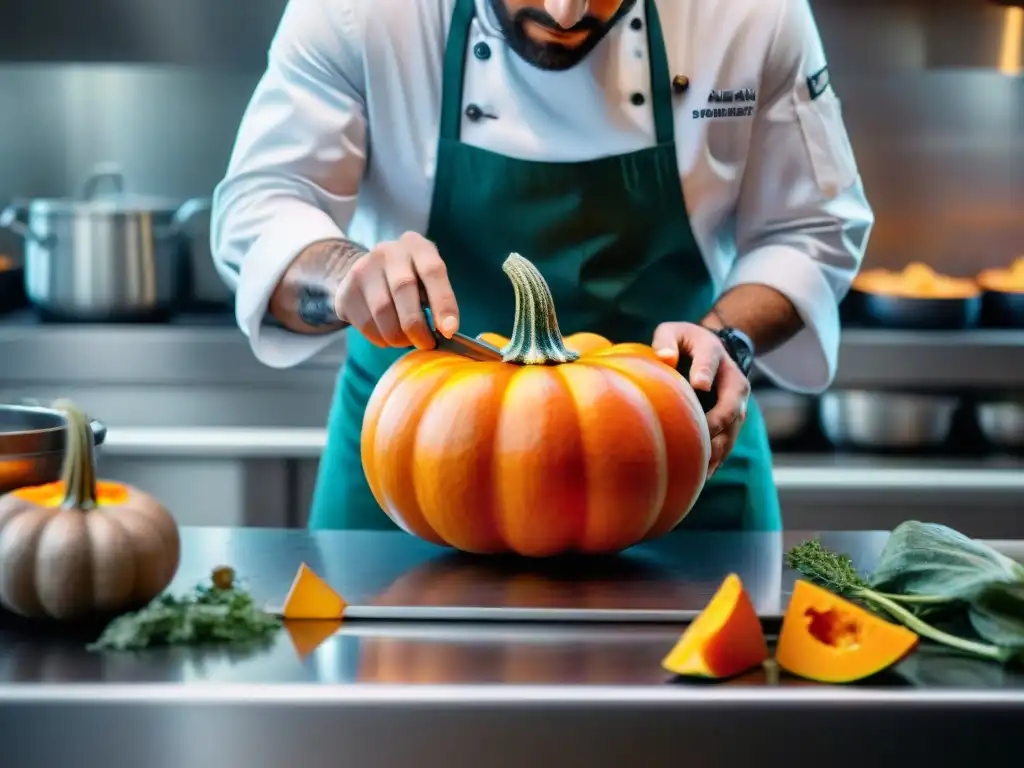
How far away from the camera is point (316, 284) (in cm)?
147

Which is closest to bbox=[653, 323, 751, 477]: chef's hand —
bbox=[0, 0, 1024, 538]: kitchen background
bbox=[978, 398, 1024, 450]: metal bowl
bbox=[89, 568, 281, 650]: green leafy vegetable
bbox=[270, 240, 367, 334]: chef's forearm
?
bbox=[270, 240, 367, 334]: chef's forearm

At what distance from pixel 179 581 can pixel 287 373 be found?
5.75ft

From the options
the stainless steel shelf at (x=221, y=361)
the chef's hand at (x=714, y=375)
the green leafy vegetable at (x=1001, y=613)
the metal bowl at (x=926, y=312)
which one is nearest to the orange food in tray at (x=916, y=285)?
the metal bowl at (x=926, y=312)

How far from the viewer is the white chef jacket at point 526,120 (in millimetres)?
1615

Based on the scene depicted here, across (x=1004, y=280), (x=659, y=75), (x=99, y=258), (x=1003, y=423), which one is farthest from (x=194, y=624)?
(x=1004, y=280)

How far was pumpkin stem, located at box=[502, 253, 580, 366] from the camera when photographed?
1106 millimetres

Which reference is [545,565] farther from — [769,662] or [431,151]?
[431,151]

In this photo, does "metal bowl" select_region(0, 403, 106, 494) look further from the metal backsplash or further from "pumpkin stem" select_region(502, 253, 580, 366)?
the metal backsplash

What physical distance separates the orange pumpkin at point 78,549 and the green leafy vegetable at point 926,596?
48cm

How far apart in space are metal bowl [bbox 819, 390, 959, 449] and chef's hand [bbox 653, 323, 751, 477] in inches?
60.9

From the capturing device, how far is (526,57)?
1.57 meters

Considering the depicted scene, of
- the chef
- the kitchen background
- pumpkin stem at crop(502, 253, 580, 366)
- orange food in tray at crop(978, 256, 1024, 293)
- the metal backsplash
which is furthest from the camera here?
the metal backsplash

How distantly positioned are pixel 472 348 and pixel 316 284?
337 millimetres

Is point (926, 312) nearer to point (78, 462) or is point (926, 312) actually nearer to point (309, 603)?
point (309, 603)
